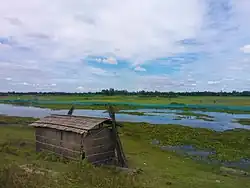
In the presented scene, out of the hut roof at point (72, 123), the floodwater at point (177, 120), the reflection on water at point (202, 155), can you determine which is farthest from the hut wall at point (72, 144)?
the floodwater at point (177, 120)

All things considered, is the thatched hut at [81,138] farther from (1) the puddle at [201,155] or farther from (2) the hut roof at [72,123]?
(1) the puddle at [201,155]

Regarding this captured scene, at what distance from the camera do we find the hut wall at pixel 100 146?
1716 centimetres

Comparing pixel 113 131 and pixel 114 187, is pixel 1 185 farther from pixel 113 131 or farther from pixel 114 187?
pixel 113 131

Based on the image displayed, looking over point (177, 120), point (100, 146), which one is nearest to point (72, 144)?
point (100, 146)

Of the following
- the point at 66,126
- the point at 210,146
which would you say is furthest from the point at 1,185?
the point at 210,146

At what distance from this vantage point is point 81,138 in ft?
55.4

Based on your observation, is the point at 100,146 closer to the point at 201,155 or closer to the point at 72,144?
the point at 72,144

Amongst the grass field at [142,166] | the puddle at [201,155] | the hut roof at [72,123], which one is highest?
the hut roof at [72,123]

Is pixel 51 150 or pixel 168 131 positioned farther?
pixel 168 131

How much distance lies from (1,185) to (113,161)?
10837 millimetres

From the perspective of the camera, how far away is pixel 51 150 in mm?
19359

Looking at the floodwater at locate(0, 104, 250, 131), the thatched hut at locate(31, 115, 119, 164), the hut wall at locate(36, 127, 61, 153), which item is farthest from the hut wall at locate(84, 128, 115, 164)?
the floodwater at locate(0, 104, 250, 131)

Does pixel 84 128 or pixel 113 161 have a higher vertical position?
pixel 84 128

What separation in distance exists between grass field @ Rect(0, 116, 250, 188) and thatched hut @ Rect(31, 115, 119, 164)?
0.97 metres
